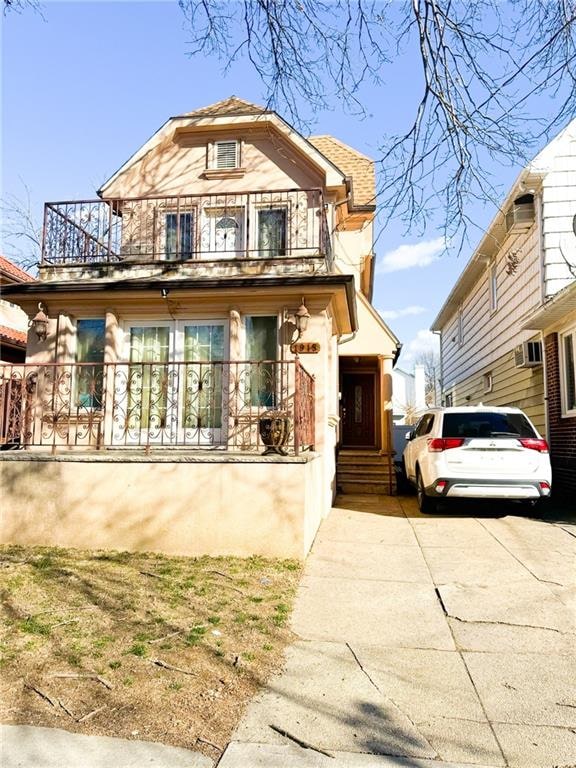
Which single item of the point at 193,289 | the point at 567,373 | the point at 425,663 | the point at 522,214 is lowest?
the point at 425,663

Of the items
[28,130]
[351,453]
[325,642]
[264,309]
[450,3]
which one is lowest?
[325,642]

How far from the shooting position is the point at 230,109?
34.0 ft

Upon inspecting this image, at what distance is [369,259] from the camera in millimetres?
13328

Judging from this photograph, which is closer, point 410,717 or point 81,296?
point 410,717

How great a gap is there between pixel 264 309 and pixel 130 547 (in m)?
4.21

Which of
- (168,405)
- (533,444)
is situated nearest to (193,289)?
(168,405)

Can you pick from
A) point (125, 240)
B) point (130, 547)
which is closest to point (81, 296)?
point (125, 240)

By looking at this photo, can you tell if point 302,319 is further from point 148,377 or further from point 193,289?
point 148,377

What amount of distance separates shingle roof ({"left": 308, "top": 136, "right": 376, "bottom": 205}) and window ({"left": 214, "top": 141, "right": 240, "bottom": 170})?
2934 millimetres

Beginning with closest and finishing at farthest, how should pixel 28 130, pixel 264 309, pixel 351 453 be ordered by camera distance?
pixel 28 130, pixel 264 309, pixel 351 453

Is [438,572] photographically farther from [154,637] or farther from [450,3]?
[450,3]

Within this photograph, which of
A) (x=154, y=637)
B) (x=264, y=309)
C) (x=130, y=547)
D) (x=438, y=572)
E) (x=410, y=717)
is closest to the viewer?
(x=410, y=717)

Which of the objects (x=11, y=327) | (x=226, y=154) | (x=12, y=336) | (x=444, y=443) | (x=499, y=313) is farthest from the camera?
(x=11, y=327)

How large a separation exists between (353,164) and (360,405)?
7095mm
